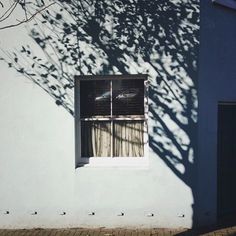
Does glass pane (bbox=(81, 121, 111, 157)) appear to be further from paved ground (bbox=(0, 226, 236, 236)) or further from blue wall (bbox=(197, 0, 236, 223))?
blue wall (bbox=(197, 0, 236, 223))

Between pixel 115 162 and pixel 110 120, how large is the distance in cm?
84

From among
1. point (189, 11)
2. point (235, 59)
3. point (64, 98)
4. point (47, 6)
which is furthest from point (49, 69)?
point (235, 59)

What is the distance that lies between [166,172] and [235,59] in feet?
8.95

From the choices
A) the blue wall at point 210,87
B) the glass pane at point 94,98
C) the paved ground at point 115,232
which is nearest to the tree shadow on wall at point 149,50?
the blue wall at point 210,87

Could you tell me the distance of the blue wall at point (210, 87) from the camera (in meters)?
8.36

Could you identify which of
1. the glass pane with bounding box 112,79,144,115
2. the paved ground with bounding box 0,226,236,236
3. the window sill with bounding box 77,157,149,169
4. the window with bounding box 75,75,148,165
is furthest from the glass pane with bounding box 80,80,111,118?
the paved ground with bounding box 0,226,236,236


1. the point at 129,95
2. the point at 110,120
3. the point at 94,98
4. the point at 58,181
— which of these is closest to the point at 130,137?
the point at 110,120

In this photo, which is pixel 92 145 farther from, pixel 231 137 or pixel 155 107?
pixel 231 137

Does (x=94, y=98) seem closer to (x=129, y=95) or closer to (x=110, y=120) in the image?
(x=110, y=120)

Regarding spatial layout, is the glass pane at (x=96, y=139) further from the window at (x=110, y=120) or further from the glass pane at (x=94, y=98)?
the glass pane at (x=94, y=98)

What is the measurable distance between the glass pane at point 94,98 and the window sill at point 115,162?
2.94 feet

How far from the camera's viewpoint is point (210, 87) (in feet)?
27.8

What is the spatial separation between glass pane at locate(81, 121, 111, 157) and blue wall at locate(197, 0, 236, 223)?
72.0 inches

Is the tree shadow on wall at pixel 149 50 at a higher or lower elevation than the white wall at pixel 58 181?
higher
